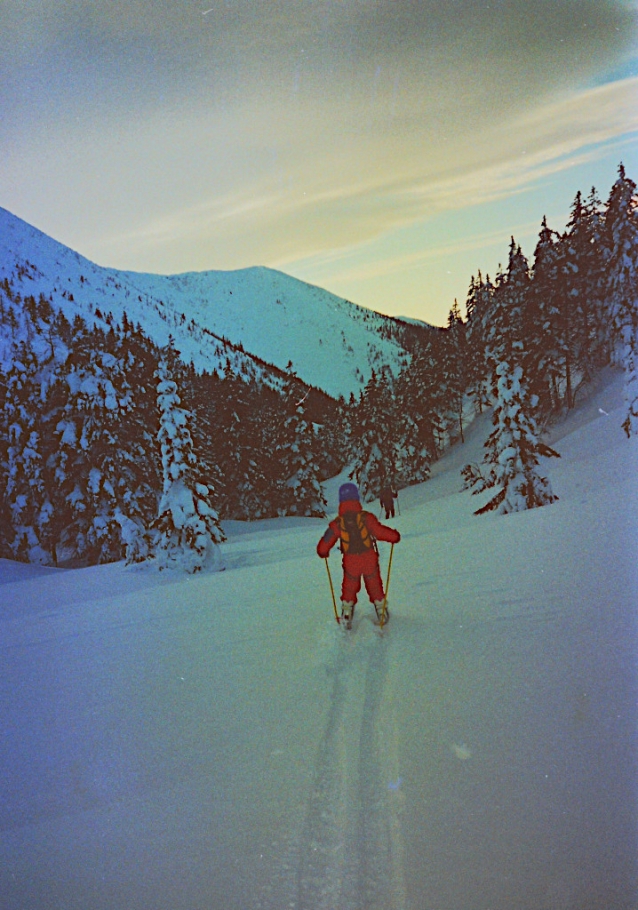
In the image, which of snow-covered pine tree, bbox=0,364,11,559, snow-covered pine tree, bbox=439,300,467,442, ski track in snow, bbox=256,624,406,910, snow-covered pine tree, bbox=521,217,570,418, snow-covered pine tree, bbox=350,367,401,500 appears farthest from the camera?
Result: snow-covered pine tree, bbox=439,300,467,442

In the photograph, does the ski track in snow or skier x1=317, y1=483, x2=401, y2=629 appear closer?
the ski track in snow

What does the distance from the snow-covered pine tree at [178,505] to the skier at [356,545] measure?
1282 centimetres

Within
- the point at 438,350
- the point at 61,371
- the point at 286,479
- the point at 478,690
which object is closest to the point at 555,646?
the point at 478,690

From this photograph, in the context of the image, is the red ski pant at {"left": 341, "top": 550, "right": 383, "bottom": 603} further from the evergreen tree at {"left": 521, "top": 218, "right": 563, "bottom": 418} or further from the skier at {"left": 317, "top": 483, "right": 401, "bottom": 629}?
the evergreen tree at {"left": 521, "top": 218, "right": 563, "bottom": 418}

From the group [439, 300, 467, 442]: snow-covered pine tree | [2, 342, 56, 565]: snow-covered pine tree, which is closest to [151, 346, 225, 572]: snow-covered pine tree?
[2, 342, 56, 565]: snow-covered pine tree

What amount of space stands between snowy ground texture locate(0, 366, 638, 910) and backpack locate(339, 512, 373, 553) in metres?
1.04

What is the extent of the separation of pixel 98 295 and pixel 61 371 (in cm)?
17576

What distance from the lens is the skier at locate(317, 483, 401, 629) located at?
752 centimetres

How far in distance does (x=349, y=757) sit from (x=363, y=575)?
339 cm

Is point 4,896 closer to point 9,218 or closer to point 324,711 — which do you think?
point 324,711

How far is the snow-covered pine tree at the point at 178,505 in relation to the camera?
64.6ft

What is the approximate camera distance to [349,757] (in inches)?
171

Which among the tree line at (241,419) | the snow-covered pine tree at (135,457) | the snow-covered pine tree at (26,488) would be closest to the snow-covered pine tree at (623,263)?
the tree line at (241,419)

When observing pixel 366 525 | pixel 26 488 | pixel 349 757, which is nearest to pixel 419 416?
pixel 26 488
